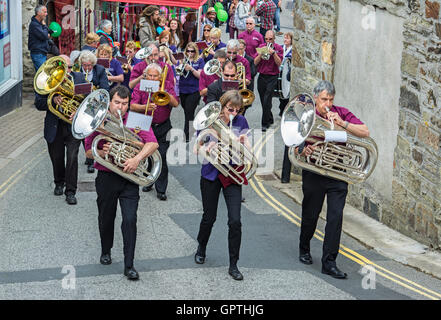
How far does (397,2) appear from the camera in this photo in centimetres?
1086

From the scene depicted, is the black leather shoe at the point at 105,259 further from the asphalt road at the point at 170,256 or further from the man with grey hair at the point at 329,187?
the man with grey hair at the point at 329,187

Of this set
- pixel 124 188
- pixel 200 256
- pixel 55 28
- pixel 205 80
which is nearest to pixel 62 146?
pixel 205 80

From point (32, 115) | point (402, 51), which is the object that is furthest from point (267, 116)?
point (402, 51)

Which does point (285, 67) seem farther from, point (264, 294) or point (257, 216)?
point (264, 294)

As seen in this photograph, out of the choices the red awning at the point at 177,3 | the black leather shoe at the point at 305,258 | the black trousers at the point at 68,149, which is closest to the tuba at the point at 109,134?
the black leather shoe at the point at 305,258

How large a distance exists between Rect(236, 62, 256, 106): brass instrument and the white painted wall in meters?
1.37

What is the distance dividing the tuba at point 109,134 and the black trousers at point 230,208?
64 centimetres

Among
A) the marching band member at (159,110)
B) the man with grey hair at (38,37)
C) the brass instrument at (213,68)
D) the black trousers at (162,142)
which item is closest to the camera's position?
the marching band member at (159,110)

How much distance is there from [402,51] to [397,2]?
62 cm

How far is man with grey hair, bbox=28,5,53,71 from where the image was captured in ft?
57.7

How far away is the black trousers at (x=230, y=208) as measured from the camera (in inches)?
353

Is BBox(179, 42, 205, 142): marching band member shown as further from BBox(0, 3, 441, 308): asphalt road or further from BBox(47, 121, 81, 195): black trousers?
BBox(47, 121, 81, 195): black trousers

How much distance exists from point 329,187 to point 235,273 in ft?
4.44

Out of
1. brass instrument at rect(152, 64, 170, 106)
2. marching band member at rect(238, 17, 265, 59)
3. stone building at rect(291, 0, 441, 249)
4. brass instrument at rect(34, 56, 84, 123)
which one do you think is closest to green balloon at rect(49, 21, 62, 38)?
marching band member at rect(238, 17, 265, 59)
